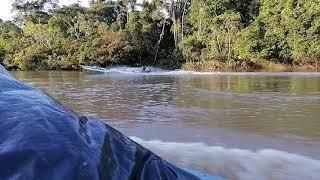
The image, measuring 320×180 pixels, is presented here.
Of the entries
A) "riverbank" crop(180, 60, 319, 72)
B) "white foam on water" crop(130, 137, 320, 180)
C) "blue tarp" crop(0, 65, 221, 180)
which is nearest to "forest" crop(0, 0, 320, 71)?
"riverbank" crop(180, 60, 319, 72)

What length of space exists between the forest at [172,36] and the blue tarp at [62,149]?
2217 centimetres

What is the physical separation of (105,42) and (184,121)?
22770 millimetres

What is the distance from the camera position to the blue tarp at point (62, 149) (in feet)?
3.36

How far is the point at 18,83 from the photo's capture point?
1.81 meters

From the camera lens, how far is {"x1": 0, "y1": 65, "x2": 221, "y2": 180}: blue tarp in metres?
1.03

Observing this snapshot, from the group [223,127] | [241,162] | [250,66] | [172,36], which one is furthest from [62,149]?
[172,36]

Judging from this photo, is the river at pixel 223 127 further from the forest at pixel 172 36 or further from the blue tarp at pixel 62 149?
the forest at pixel 172 36

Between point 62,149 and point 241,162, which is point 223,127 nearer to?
point 241,162

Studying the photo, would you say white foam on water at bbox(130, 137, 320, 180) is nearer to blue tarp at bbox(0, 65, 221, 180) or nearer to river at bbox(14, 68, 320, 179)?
river at bbox(14, 68, 320, 179)

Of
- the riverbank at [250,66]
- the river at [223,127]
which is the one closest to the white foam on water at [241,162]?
the river at [223,127]

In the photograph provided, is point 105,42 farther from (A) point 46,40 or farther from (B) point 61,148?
(B) point 61,148

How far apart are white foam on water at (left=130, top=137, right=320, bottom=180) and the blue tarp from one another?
1.74m

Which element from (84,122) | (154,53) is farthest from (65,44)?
(84,122)

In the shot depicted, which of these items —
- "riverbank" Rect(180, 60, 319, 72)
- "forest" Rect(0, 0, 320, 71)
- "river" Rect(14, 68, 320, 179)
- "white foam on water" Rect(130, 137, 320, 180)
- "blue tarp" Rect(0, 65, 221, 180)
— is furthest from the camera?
"forest" Rect(0, 0, 320, 71)
